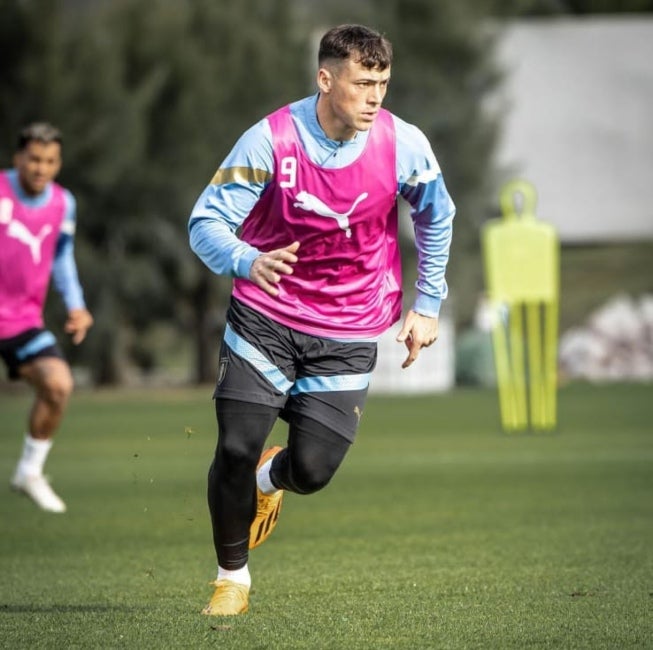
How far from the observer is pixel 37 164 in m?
10.8

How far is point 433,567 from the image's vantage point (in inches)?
311

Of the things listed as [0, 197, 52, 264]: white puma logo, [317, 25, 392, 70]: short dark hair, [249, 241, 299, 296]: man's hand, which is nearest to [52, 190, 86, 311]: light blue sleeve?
[0, 197, 52, 264]: white puma logo

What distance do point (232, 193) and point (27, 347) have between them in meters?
5.06

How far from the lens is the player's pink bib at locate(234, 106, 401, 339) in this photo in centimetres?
639

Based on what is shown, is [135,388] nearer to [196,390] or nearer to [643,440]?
[196,390]

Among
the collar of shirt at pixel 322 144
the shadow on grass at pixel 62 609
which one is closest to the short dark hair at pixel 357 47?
the collar of shirt at pixel 322 144

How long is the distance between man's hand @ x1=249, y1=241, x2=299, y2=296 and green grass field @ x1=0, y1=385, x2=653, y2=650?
0.93 meters

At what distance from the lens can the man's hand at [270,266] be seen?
5.83m

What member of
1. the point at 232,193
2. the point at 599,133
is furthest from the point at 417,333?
the point at 599,133

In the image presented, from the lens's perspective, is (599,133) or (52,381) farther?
(599,133)

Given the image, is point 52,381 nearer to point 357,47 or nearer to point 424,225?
point 424,225

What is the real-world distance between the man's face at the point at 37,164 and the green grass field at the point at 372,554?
2241mm


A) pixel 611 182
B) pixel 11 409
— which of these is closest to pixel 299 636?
pixel 11 409

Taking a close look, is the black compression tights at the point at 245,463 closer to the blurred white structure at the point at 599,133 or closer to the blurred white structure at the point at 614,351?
the blurred white structure at the point at 614,351
